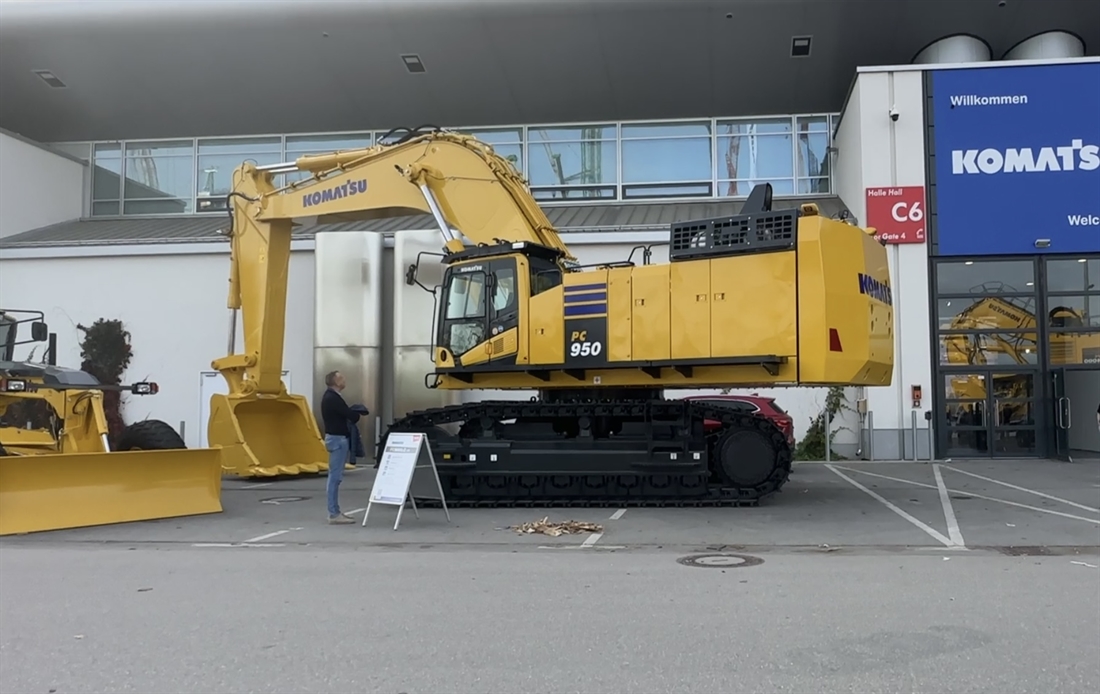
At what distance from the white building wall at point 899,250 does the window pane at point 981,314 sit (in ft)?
1.96

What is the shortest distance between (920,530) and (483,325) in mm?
6140

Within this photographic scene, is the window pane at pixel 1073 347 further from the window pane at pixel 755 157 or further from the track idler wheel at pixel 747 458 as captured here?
the track idler wheel at pixel 747 458

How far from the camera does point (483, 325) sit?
12.4 m

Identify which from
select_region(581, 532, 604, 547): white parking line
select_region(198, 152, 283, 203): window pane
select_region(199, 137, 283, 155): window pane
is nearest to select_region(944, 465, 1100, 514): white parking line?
select_region(581, 532, 604, 547): white parking line

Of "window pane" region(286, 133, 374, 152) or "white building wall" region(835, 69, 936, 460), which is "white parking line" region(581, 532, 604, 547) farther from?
"window pane" region(286, 133, 374, 152)

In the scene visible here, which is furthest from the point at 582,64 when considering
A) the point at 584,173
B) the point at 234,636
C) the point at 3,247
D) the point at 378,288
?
the point at 234,636

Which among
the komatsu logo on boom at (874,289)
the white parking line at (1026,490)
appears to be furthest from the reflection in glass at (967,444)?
the komatsu logo on boom at (874,289)

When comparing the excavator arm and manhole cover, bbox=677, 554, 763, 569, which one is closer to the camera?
manhole cover, bbox=677, 554, 763, 569

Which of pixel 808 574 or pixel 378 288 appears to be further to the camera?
pixel 378 288

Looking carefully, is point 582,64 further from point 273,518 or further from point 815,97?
point 273,518

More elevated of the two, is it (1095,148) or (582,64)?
(582,64)

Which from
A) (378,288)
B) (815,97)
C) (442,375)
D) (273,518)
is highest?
(815,97)

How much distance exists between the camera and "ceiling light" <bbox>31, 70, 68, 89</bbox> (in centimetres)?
2506

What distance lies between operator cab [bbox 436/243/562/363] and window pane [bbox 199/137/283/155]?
53.8ft
